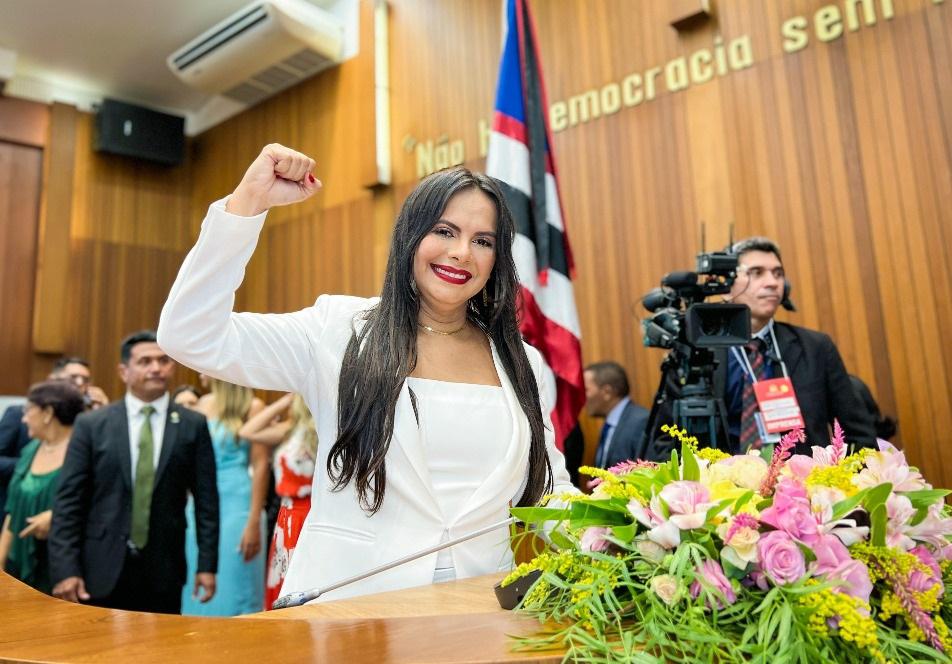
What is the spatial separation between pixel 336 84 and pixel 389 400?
17.7 ft

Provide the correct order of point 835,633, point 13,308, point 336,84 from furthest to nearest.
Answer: point 13,308, point 336,84, point 835,633

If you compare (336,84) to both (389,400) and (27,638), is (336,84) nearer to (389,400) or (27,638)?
(389,400)

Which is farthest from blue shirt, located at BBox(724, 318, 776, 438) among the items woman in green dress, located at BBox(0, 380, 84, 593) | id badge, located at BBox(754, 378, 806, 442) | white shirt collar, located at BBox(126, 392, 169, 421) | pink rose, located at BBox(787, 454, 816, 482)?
woman in green dress, located at BBox(0, 380, 84, 593)

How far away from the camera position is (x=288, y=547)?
227 cm

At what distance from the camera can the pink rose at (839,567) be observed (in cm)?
75

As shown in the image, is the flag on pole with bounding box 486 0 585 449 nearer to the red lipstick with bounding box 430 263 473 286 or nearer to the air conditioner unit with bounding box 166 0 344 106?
the red lipstick with bounding box 430 263 473 286

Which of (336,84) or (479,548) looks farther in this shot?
(336,84)

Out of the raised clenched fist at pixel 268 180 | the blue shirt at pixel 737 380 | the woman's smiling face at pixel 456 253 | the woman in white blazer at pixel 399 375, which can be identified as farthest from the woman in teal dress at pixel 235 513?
the raised clenched fist at pixel 268 180

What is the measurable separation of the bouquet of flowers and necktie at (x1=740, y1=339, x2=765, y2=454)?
61.8 inches

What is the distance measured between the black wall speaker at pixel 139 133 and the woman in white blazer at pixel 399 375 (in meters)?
6.63

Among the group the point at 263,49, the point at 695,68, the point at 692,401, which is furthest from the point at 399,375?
the point at 263,49

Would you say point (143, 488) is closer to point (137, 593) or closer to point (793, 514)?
point (137, 593)

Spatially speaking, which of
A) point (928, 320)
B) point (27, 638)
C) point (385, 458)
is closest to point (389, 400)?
point (385, 458)

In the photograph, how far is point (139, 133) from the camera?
7285 millimetres
